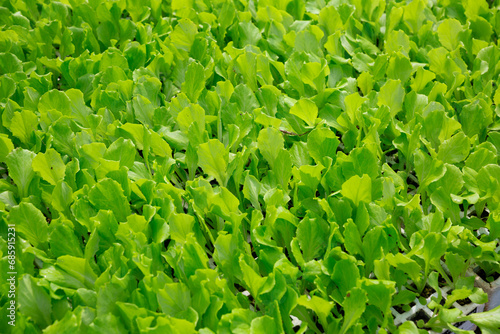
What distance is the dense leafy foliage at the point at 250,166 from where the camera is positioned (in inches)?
32.0

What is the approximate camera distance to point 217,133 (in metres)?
1.16

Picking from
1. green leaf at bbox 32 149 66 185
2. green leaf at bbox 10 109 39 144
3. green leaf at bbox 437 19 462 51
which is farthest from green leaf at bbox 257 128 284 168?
green leaf at bbox 437 19 462 51

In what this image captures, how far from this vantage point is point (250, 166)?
3.40 ft

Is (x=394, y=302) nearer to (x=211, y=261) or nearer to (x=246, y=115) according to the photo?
(x=211, y=261)

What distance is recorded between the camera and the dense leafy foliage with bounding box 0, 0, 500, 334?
81 cm

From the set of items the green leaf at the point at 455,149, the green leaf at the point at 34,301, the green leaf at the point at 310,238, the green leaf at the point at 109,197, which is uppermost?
the green leaf at the point at 455,149

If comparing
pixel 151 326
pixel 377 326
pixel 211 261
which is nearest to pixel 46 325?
pixel 151 326

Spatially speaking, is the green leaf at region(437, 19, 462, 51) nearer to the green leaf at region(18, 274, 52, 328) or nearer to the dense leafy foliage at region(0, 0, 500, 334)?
the dense leafy foliage at region(0, 0, 500, 334)

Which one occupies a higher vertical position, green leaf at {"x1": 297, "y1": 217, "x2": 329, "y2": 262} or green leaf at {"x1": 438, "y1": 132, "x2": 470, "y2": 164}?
green leaf at {"x1": 438, "y1": 132, "x2": 470, "y2": 164}

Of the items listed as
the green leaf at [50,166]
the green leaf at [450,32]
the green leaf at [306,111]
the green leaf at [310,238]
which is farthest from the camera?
the green leaf at [450,32]

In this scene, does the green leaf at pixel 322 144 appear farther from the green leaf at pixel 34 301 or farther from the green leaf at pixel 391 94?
the green leaf at pixel 34 301

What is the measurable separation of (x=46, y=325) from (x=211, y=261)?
1.01 ft

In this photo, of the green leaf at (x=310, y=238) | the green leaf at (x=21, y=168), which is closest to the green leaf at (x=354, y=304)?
the green leaf at (x=310, y=238)

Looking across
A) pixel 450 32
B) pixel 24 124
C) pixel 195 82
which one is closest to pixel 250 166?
pixel 195 82
